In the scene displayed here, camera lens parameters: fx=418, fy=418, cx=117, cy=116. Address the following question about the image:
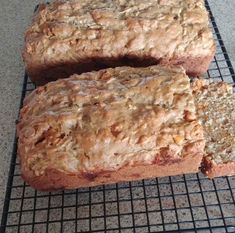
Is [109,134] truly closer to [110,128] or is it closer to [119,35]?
[110,128]

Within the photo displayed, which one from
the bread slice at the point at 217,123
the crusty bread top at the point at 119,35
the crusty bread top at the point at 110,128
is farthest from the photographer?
the crusty bread top at the point at 119,35

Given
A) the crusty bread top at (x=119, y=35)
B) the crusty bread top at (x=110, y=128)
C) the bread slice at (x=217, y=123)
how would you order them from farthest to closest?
1. the crusty bread top at (x=119, y=35)
2. the bread slice at (x=217, y=123)
3. the crusty bread top at (x=110, y=128)

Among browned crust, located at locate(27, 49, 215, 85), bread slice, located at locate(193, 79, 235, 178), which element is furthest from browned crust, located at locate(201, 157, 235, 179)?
browned crust, located at locate(27, 49, 215, 85)

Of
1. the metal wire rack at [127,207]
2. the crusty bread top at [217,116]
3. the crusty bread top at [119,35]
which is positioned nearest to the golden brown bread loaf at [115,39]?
the crusty bread top at [119,35]

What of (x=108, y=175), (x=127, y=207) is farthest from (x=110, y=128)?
(x=127, y=207)

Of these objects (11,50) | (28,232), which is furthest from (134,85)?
(11,50)

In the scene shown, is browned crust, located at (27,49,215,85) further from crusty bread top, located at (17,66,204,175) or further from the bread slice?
crusty bread top, located at (17,66,204,175)

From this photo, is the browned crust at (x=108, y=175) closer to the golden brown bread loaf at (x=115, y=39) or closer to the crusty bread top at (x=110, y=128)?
the crusty bread top at (x=110, y=128)
